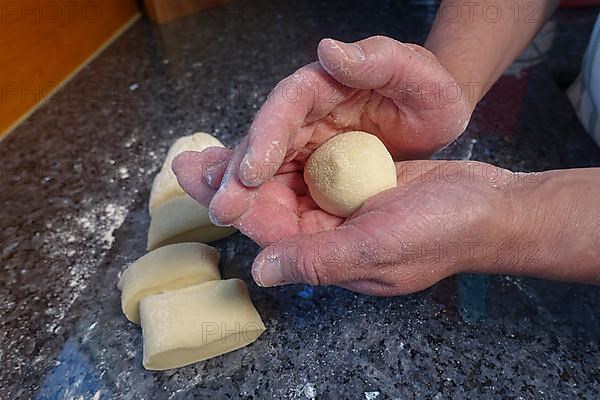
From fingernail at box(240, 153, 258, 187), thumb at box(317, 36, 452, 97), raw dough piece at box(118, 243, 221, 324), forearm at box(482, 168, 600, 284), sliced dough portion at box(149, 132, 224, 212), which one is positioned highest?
thumb at box(317, 36, 452, 97)

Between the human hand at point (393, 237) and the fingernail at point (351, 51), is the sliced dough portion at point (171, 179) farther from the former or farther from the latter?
the fingernail at point (351, 51)

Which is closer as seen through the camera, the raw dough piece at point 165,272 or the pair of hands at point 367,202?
the pair of hands at point 367,202

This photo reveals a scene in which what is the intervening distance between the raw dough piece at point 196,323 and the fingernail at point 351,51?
0.43 meters

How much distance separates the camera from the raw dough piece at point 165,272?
0.98 metres

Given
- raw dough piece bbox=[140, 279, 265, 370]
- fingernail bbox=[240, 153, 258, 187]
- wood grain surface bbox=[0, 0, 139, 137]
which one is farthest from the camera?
wood grain surface bbox=[0, 0, 139, 137]

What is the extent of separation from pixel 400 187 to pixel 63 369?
677 millimetres

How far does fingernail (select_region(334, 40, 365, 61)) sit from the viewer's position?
2.72ft

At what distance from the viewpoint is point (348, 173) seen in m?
0.92

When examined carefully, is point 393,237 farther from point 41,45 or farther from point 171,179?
point 41,45

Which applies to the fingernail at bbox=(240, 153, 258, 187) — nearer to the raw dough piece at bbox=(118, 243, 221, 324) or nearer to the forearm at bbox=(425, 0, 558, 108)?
the raw dough piece at bbox=(118, 243, 221, 324)

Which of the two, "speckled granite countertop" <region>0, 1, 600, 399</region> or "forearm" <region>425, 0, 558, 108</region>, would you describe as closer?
"speckled granite countertop" <region>0, 1, 600, 399</region>

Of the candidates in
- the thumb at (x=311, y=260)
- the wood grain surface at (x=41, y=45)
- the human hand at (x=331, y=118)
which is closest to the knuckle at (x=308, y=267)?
the thumb at (x=311, y=260)

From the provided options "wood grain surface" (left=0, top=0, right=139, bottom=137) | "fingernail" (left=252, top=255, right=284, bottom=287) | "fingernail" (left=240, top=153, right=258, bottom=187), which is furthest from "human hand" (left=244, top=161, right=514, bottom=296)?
"wood grain surface" (left=0, top=0, right=139, bottom=137)

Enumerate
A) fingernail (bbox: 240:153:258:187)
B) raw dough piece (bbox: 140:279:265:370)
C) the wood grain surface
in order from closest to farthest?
fingernail (bbox: 240:153:258:187) < raw dough piece (bbox: 140:279:265:370) < the wood grain surface
